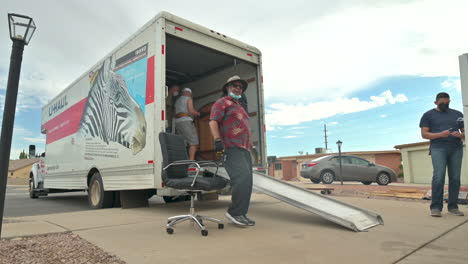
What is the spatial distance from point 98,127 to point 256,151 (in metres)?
3.23

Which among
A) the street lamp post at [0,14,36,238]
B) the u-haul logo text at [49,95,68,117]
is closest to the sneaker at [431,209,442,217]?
the street lamp post at [0,14,36,238]

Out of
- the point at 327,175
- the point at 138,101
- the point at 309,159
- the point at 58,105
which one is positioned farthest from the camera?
the point at 309,159

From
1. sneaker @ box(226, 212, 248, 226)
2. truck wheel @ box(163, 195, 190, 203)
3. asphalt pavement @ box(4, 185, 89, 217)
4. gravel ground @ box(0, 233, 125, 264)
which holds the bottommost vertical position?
asphalt pavement @ box(4, 185, 89, 217)

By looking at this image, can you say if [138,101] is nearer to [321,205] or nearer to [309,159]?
[321,205]

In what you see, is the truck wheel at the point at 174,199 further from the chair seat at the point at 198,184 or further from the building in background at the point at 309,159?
the building in background at the point at 309,159

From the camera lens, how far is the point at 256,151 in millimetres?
6285

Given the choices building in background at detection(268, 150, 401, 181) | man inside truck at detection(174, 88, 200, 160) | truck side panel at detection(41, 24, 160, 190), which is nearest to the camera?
truck side panel at detection(41, 24, 160, 190)

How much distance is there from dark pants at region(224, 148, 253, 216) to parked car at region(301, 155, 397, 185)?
10.9 meters

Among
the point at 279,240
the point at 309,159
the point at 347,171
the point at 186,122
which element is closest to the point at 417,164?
the point at 347,171

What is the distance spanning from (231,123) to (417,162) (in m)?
16.4

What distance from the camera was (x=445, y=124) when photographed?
4.36 m

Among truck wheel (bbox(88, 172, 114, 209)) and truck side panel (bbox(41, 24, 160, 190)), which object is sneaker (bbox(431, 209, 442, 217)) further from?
truck wheel (bbox(88, 172, 114, 209))

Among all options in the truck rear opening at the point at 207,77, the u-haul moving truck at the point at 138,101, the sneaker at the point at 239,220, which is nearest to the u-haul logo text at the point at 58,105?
the u-haul moving truck at the point at 138,101

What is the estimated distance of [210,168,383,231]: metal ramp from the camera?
12.2 ft
